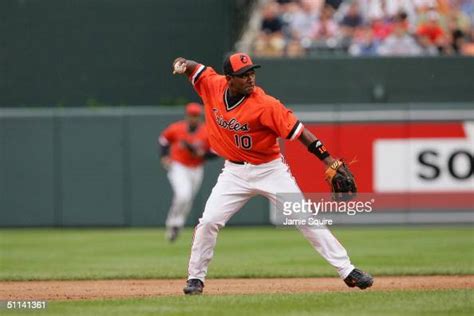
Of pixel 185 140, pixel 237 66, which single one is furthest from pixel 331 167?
pixel 185 140

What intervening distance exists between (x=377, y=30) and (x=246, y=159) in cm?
1045

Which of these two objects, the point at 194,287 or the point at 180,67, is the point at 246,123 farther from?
the point at 194,287

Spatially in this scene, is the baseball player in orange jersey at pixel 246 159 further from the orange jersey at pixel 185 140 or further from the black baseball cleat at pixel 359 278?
the orange jersey at pixel 185 140

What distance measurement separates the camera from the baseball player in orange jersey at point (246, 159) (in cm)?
878

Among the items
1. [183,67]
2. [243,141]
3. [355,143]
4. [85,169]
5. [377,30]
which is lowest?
[85,169]

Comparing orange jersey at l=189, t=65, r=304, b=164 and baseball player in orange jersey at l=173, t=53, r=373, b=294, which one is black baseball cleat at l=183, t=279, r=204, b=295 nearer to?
baseball player in orange jersey at l=173, t=53, r=373, b=294

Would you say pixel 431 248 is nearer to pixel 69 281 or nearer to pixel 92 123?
pixel 69 281

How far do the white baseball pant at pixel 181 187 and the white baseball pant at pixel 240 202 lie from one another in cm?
685

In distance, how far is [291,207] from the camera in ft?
29.3

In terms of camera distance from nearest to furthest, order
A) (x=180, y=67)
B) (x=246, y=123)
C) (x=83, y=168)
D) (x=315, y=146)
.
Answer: (x=315, y=146) < (x=246, y=123) < (x=180, y=67) < (x=83, y=168)

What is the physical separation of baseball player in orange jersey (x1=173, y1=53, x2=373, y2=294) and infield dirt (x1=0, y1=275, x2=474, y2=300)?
72 centimetres

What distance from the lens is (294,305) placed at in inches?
323

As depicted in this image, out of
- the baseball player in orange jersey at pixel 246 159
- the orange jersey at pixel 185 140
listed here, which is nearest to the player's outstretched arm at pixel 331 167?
the baseball player in orange jersey at pixel 246 159

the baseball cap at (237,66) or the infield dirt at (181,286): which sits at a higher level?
the baseball cap at (237,66)
